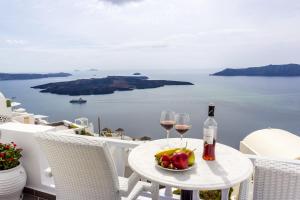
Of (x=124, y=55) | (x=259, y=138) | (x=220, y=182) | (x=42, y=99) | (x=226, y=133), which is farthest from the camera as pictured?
(x=42, y=99)

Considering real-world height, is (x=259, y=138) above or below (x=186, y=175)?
below

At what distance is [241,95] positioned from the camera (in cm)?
7656

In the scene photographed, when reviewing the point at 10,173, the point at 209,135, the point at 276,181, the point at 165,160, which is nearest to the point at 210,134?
the point at 209,135

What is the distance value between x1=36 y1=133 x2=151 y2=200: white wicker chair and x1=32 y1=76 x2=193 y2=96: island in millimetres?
65289

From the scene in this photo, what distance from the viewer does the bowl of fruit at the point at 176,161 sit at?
1.36 meters

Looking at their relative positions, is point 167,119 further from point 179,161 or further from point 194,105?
point 194,105

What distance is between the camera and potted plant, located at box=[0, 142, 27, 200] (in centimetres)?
255

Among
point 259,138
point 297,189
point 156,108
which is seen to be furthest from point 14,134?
point 156,108

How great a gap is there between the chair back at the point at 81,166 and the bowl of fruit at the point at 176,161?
13.6 inches

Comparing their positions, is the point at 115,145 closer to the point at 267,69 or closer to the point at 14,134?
the point at 14,134

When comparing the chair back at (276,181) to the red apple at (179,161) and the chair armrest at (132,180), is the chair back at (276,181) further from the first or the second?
the chair armrest at (132,180)

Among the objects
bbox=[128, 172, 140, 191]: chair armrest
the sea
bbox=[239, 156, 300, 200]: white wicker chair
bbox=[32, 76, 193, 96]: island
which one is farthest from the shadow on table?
bbox=[32, 76, 193, 96]: island

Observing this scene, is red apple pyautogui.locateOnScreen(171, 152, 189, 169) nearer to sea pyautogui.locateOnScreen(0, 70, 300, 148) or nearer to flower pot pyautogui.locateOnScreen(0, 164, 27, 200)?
flower pot pyautogui.locateOnScreen(0, 164, 27, 200)

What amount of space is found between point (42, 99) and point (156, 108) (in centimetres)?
3372
